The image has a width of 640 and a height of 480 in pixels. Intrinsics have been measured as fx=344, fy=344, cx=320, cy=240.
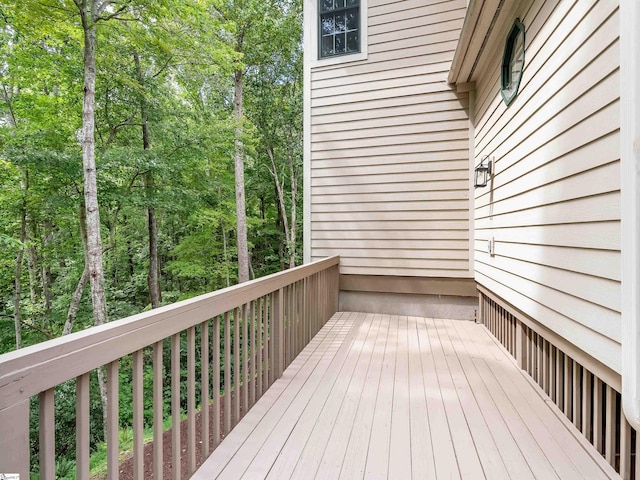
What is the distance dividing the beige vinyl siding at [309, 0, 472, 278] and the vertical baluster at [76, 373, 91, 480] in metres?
4.28

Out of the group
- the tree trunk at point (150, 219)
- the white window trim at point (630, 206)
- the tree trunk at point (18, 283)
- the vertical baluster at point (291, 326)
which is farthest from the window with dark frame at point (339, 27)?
the tree trunk at point (18, 283)

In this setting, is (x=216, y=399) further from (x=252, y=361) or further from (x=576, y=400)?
(x=576, y=400)

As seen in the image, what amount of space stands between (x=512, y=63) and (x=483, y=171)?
1.10 m

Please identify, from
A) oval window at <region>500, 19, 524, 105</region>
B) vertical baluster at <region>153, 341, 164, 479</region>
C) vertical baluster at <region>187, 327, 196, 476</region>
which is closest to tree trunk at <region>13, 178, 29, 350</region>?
vertical baluster at <region>187, 327, 196, 476</region>

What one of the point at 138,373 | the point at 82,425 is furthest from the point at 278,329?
the point at 82,425

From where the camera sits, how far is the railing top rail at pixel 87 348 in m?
0.85

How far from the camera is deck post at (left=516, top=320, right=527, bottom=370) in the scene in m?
2.94

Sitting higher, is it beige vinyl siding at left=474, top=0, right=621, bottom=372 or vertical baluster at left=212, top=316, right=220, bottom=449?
beige vinyl siding at left=474, top=0, right=621, bottom=372

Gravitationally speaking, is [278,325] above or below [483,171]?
below

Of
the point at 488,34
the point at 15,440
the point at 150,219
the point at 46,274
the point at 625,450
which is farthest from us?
the point at 150,219

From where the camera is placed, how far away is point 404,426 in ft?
6.81

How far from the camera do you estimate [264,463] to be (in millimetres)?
1744

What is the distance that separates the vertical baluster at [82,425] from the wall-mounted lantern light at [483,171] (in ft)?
12.7

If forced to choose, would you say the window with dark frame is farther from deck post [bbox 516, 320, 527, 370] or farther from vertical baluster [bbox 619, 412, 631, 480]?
vertical baluster [bbox 619, 412, 631, 480]
